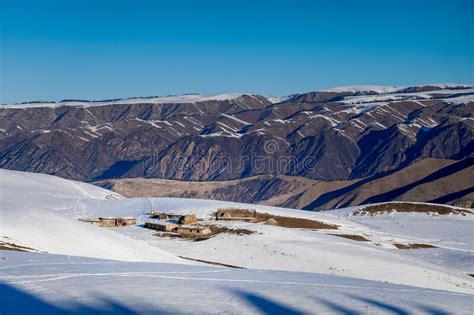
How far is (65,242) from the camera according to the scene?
47125 millimetres

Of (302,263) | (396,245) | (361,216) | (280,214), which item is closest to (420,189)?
(361,216)

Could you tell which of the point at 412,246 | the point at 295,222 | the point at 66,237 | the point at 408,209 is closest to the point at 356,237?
the point at 412,246

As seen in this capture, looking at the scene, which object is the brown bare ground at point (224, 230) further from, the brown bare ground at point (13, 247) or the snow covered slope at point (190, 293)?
the snow covered slope at point (190, 293)

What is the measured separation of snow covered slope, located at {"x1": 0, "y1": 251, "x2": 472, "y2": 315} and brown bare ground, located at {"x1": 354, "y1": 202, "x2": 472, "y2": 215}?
6907cm

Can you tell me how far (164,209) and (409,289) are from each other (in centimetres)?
6309

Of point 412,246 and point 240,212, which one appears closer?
point 412,246

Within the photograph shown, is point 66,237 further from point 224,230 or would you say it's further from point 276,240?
point 224,230

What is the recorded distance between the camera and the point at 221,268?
34250mm

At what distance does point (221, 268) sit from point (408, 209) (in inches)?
2655

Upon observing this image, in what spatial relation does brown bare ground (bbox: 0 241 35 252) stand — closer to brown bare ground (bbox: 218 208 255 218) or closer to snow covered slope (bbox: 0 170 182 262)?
snow covered slope (bbox: 0 170 182 262)

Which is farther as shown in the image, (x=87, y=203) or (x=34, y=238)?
(x=87, y=203)

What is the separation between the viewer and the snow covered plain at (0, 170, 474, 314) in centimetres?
2280

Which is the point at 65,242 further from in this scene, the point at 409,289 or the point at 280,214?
the point at 280,214

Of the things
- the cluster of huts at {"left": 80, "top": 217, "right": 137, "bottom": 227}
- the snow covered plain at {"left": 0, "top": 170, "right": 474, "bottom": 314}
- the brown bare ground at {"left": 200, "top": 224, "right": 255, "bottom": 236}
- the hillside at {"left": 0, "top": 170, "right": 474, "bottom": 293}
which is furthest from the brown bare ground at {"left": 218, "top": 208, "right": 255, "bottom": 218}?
the cluster of huts at {"left": 80, "top": 217, "right": 137, "bottom": 227}
